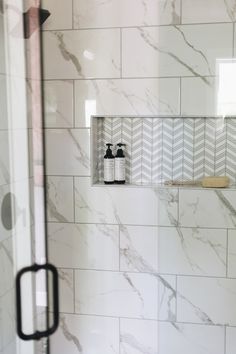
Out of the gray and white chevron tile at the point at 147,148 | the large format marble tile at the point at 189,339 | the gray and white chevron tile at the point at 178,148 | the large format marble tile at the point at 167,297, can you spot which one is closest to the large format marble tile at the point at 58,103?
the gray and white chevron tile at the point at 147,148

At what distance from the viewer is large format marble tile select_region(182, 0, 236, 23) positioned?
186 cm

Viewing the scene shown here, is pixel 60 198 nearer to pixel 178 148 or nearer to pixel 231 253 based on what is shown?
pixel 178 148

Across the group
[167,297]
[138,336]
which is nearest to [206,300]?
[167,297]

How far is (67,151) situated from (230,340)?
1.18 m

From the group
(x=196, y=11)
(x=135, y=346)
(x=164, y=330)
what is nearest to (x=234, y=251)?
(x=164, y=330)

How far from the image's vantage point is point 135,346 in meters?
2.08

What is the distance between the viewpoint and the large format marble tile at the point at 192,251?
1.96 m

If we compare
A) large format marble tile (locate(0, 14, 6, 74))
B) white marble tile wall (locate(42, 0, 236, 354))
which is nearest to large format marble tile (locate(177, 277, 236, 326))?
white marble tile wall (locate(42, 0, 236, 354))

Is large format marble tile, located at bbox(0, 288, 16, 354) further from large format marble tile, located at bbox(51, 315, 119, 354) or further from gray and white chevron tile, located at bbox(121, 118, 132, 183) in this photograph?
gray and white chevron tile, located at bbox(121, 118, 132, 183)

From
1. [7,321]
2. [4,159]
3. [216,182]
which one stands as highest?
[4,159]

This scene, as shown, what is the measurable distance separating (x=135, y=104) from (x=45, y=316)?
3.29ft

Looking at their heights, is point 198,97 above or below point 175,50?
below

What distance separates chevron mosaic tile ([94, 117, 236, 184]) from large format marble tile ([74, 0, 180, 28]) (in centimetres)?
44

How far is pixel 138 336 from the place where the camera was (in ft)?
6.79
